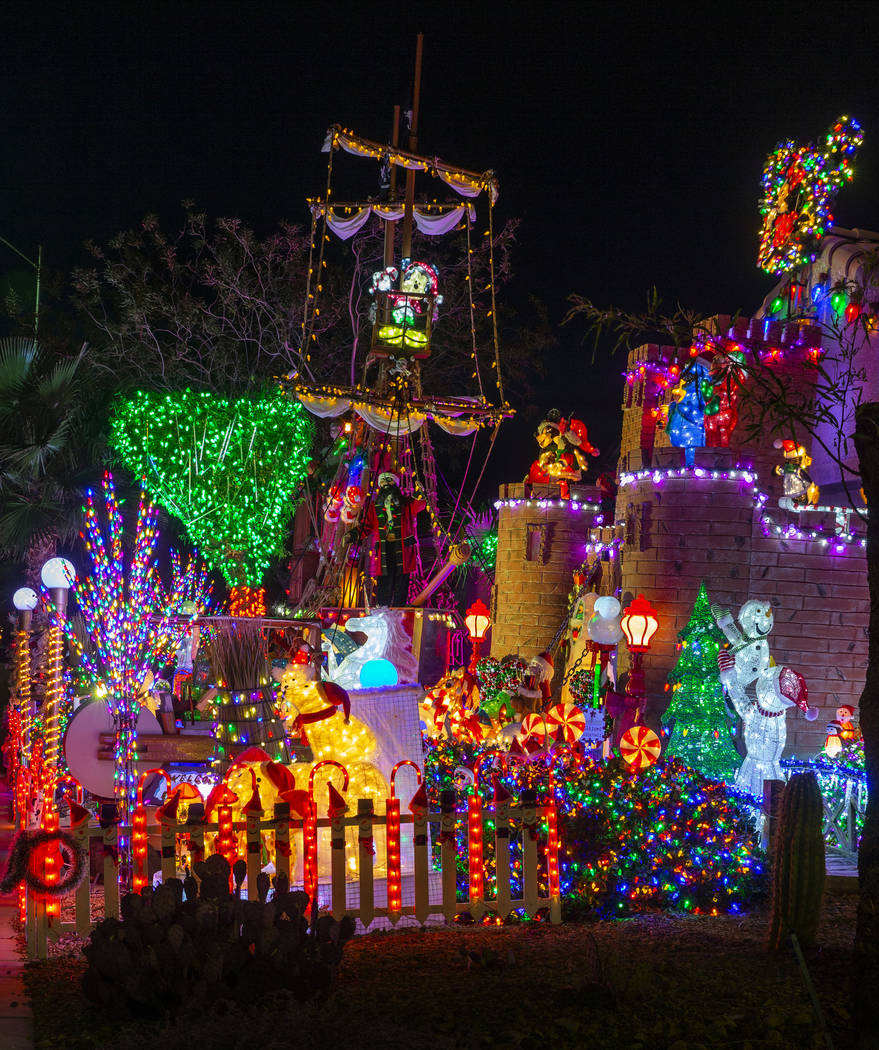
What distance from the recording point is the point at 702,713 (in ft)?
44.3

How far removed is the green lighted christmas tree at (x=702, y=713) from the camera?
13336 millimetres

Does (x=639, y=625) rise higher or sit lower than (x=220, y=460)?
lower

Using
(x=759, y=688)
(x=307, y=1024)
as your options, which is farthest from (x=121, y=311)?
(x=307, y=1024)

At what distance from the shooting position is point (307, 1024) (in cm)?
416

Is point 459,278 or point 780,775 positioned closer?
point 780,775

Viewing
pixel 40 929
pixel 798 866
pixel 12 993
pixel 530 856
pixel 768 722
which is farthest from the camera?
pixel 768 722

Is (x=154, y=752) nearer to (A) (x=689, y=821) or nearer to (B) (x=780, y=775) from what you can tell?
(A) (x=689, y=821)

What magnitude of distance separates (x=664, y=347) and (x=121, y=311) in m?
12.4

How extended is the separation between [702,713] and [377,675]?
6961mm

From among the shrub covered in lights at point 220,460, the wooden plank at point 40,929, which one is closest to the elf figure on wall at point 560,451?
the shrub covered in lights at point 220,460

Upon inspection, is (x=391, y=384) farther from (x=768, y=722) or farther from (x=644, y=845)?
(x=644, y=845)

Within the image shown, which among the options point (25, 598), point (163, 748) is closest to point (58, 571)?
point (25, 598)

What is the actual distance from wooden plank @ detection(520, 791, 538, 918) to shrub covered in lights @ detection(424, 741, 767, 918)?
1.35ft

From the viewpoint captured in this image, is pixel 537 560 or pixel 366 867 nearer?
pixel 366 867
